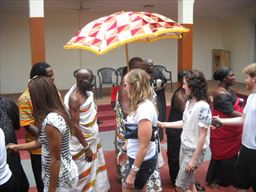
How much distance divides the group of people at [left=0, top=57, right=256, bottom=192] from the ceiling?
20.2ft

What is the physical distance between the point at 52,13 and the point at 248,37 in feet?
23.0

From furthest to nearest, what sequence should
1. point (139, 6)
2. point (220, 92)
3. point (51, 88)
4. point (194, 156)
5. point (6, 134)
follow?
point (139, 6), point (220, 92), point (194, 156), point (6, 134), point (51, 88)

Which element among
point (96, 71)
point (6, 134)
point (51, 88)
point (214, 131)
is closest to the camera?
point (51, 88)

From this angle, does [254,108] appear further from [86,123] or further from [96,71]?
[96,71]

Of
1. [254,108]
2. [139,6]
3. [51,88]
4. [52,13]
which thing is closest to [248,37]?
[139,6]

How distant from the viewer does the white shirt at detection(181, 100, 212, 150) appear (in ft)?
10.0

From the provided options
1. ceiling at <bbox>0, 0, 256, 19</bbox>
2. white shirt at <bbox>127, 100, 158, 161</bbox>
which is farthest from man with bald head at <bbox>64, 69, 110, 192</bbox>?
ceiling at <bbox>0, 0, 256, 19</bbox>

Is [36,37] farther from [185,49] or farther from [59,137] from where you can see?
[59,137]

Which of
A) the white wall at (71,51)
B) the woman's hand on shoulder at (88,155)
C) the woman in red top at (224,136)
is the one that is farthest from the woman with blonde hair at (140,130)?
the white wall at (71,51)

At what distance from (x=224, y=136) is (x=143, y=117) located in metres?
2.04

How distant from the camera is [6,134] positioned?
268 centimetres

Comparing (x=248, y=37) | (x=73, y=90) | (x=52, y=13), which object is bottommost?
(x=73, y=90)

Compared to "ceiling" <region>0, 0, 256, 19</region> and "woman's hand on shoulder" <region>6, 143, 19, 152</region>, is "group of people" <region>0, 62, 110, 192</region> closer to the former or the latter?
"woman's hand on shoulder" <region>6, 143, 19, 152</region>

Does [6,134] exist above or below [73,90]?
A: below
